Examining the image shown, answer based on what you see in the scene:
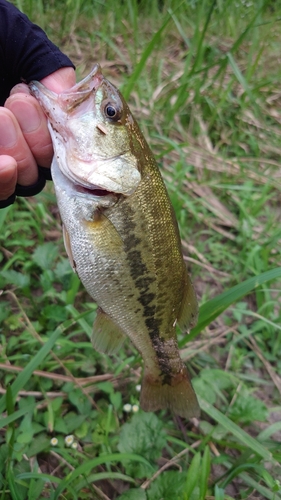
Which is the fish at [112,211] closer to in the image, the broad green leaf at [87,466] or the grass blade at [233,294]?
the grass blade at [233,294]

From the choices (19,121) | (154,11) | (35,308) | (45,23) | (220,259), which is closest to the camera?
(19,121)

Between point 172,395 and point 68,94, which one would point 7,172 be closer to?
point 68,94

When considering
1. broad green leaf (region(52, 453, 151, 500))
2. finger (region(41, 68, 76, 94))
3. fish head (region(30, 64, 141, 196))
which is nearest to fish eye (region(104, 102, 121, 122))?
fish head (region(30, 64, 141, 196))

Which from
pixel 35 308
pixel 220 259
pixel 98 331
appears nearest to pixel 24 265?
pixel 35 308

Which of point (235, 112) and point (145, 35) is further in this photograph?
point (145, 35)

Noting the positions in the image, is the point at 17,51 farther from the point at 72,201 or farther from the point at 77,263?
the point at 77,263

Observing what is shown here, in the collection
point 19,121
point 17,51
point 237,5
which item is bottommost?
point 19,121
